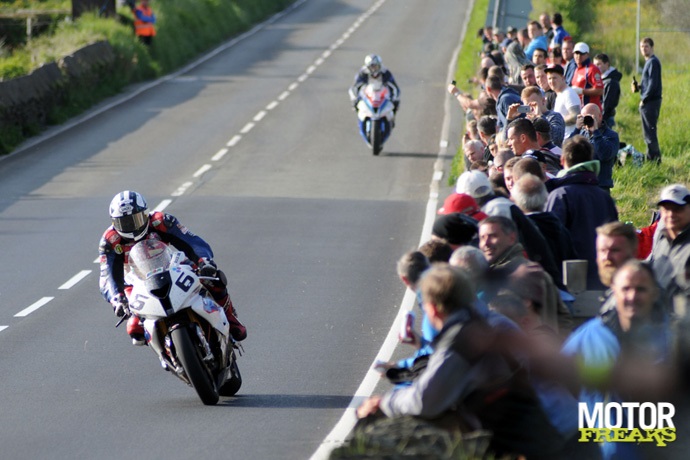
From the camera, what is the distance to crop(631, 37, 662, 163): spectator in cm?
2106

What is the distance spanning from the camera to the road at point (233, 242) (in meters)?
10.7

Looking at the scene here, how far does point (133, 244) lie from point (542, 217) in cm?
341

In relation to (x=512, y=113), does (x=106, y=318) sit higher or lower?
lower

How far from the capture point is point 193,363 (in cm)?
1054

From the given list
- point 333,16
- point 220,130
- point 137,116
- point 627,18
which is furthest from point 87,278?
point 333,16

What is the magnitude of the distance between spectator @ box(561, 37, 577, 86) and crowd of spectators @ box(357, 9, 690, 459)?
9.81 meters

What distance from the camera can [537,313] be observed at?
8.07m

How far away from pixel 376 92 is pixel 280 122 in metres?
5.76

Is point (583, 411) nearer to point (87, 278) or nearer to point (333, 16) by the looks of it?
point (87, 278)

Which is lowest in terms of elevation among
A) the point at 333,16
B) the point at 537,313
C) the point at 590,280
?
the point at 333,16

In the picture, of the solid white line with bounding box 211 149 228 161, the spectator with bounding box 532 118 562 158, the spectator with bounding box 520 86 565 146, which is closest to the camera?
the spectator with bounding box 532 118 562 158

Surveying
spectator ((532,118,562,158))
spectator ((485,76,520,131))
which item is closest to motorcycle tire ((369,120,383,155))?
spectator ((485,76,520,131))

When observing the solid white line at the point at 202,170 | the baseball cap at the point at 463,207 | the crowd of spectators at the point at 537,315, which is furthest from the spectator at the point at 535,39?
the baseball cap at the point at 463,207

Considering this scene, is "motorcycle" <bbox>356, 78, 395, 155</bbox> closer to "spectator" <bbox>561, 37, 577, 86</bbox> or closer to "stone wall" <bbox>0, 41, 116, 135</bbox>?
"spectator" <bbox>561, 37, 577, 86</bbox>
